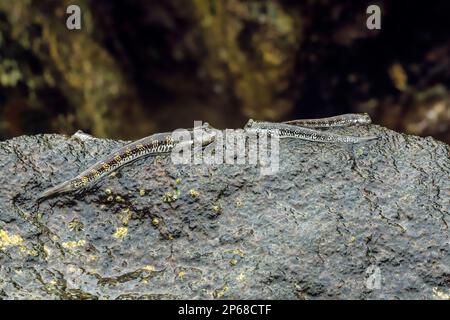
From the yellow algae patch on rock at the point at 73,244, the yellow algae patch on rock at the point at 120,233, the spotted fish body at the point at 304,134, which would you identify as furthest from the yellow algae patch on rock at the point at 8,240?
the spotted fish body at the point at 304,134

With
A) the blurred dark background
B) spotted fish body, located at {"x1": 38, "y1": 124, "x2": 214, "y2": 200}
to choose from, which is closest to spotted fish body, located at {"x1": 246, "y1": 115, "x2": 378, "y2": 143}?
spotted fish body, located at {"x1": 38, "y1": 124, "x2": 214, "y2": 200}

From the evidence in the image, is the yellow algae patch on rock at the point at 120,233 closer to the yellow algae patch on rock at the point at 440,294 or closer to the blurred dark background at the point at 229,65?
the yellow algae patch on rock at the point at 440,294

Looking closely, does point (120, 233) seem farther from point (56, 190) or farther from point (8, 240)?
point (8, 240)

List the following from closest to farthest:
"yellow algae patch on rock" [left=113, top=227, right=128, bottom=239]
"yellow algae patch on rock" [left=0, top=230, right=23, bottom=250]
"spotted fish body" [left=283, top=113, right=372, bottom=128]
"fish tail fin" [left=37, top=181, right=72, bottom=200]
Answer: "yellow algae patch on rock" [left=0, top=230, right=23, bottom=250], "yellow algae patch on rock" [left=113, top=227, right=128, bottom=239], "fish tail fin" [left=37, top=181, right=72, bottom=200], "spotted fish body" [left=283, top=113, right=372, bottom=128]

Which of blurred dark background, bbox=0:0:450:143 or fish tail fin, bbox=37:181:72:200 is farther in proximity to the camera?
blurred dark background, bbox=0:0:450:143

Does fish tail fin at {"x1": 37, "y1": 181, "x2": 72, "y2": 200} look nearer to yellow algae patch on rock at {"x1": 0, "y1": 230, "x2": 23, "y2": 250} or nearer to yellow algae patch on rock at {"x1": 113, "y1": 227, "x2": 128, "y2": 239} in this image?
yellow algae patch on rock at {"x1": 0, "y1": 230, "x2": 23, "y2": 250}

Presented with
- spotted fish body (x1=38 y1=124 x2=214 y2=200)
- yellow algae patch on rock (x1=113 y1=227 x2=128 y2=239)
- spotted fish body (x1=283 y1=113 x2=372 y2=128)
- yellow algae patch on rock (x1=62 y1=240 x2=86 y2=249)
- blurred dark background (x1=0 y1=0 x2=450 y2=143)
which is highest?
blurred dark background (x1=0 y1=0 x2=450 y2=143)
